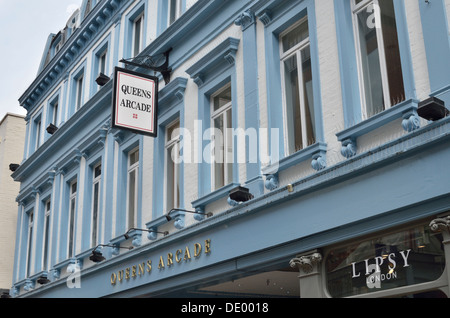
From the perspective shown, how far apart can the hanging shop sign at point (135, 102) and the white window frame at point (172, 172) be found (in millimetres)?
860

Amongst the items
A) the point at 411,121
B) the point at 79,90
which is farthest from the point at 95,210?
the point at 411,121

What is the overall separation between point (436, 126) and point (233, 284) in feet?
19.8

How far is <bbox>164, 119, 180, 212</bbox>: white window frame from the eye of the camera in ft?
44.7

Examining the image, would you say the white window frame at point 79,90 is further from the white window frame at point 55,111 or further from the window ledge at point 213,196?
the window ledge at point 213,196

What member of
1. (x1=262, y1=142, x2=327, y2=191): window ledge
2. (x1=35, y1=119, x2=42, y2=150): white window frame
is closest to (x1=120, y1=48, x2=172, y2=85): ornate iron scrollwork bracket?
(x1=262, y1=142, x2=327, y2=191): window ledge

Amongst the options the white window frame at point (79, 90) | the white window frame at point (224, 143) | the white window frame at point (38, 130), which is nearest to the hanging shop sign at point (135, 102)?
the white window frame at point (224, 143)

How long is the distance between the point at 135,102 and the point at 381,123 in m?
6.05

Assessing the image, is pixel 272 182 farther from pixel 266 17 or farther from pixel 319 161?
pixel 266 17

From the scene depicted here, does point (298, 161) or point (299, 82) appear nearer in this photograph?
point (298, 161)

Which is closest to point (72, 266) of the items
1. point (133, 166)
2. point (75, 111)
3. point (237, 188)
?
point (133, 166)

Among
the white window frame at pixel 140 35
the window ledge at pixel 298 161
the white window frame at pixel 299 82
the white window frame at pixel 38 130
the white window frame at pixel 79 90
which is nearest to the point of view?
the window ledge at pixel 298 161

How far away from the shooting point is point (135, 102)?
518 inches

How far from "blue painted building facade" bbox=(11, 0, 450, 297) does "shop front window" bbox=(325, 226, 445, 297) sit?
2 centimetres

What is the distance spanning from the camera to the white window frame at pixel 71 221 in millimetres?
17797
